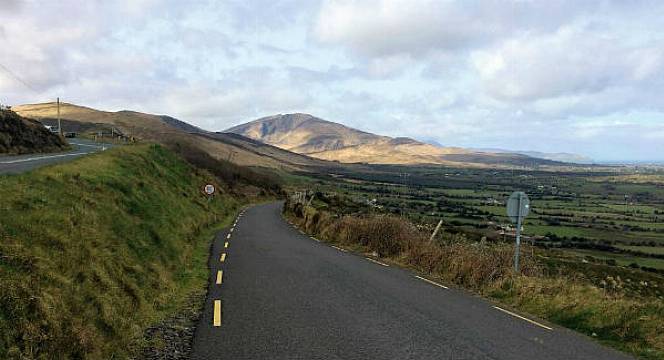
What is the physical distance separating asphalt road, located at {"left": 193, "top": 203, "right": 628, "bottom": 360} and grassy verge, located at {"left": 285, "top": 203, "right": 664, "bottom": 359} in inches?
29.3

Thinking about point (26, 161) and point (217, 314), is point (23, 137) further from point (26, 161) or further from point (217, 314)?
point (217, 314)

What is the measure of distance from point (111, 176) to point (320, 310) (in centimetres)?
1309

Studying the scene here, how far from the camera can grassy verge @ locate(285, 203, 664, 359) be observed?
9305mm

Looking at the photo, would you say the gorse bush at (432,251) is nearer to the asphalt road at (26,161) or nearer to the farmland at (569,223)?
the farmland at (569,223)

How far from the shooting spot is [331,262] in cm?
1720

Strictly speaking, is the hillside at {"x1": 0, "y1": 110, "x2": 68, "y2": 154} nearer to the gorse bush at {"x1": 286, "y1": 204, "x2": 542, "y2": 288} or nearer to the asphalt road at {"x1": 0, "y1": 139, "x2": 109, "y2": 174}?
the asphalt road at {"x1": 0, "y1": 139, "x2": 109, "y2": 174}

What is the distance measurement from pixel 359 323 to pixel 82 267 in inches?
220

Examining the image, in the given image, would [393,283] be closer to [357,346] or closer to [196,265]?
[357,346]

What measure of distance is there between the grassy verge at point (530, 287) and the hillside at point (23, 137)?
31154 mm

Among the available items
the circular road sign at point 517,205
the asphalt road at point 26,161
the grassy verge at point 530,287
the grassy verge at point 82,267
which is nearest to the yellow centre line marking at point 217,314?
→ the grassy verge at point 82,267

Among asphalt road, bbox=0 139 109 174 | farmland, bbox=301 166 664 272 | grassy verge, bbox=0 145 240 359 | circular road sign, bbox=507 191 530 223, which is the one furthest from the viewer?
farmland, bbox=301 166 664 272

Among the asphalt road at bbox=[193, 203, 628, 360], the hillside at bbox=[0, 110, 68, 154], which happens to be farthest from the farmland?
the hillside at bbox=[0, 110, 68, 154]

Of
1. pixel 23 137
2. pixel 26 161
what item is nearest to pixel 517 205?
pixel 26 161

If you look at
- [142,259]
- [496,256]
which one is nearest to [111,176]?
[142,259]
